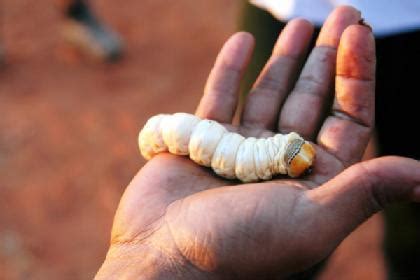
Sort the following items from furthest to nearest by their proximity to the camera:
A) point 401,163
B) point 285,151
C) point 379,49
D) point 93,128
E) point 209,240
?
point 93,128 < point 379,49 < point 285,151 < point 209,240 < point 401,163

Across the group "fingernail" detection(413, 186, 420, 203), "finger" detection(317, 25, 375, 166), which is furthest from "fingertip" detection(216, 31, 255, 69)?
"fingernail" detection(413, 186, 420, 203)

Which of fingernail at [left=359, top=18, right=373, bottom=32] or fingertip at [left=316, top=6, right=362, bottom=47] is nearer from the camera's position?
fingernail at [left=359, top=18, right=373, bottom=32]

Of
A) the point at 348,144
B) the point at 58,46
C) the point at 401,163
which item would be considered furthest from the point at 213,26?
the point at 401,163

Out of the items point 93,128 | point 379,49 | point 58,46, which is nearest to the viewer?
point 379,49

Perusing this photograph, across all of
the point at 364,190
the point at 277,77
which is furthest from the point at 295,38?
the point at 364,190

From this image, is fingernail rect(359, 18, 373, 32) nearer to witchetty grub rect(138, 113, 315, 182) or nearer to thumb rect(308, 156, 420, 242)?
witchetty grub rect(138, 113, 315, 182)

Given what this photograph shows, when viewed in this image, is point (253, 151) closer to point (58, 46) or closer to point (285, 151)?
point (285, 151)

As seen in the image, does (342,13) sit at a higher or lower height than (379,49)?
higher

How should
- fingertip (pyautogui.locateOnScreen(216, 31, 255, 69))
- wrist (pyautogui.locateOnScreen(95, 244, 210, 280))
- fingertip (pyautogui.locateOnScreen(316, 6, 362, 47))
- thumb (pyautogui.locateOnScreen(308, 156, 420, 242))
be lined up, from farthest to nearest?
fingertip (pyautogui.locateOnScreen(216, 31, 255, 69)) → fingertip (pyautogui.locateOnScreen(316, 6, 362, 47)) → wrist (pyautogui.locateOnScreen(95, 244, 210, 280)) → thumb (pyautogui.locateOnScreen(308, 156, 420, 242))
